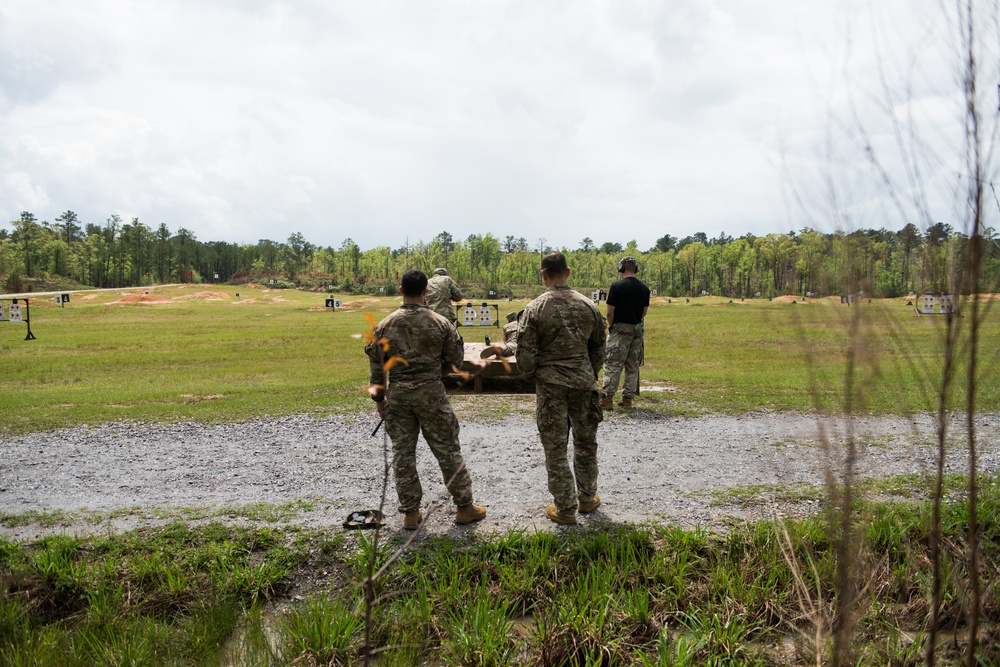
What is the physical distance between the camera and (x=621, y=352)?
932 centimetres

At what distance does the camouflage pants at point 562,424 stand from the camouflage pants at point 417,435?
752 millimetres

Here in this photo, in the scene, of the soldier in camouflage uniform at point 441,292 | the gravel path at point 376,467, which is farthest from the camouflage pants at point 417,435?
the soldier in camouflage uniform at point 441,292

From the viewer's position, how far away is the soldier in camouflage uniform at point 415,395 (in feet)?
16.1

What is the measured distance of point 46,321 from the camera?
3453 cm

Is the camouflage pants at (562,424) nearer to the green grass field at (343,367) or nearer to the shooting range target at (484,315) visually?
the green grass field at (343,367)

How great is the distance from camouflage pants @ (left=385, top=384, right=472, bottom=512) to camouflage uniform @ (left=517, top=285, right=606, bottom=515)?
2.45ft

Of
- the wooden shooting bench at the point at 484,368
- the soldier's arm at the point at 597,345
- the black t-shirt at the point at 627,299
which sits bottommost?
the wooden shooting bench at the point at 484,368

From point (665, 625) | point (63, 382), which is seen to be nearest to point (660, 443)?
point (665, 625)

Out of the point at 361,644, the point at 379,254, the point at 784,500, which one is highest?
the point at 379,254

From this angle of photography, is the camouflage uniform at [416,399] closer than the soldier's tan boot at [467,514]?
Yes

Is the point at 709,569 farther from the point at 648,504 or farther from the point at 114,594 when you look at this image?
the point at 114,594

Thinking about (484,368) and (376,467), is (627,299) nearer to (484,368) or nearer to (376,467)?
(484,368)

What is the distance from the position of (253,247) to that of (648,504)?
416 feet

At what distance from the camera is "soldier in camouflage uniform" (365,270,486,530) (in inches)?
193
